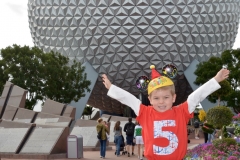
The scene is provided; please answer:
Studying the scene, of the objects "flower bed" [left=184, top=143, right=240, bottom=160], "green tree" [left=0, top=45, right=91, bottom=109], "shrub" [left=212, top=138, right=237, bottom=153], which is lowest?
"flower bed" [left=184, top=143, right=240, bottom=160]

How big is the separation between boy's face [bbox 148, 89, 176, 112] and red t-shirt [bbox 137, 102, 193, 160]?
0.43 ft

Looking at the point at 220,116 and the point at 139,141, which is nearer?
the point at 220,116

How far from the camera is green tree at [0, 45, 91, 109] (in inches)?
1642

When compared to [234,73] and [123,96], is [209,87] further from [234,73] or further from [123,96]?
[234,73]

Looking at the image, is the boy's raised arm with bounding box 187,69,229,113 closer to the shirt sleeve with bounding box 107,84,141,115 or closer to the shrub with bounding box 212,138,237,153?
the shirt sleeve with bounding box 107,84,141,115

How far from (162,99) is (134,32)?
3974 cm

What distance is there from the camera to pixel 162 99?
718 centimetres

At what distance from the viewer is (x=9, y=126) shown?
2162 centimetres

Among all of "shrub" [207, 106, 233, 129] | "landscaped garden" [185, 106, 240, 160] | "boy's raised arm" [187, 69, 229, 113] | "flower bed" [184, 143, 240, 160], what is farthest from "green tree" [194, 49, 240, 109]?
"boy's raised arm" [187, 69, 229, 113]

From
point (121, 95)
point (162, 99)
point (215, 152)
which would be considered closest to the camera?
point (162, 99)

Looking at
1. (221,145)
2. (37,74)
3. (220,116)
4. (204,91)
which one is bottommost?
(221,145)

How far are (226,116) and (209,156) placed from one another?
171 inches

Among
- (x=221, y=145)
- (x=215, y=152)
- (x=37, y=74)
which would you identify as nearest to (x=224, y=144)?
(x=221, y=145)

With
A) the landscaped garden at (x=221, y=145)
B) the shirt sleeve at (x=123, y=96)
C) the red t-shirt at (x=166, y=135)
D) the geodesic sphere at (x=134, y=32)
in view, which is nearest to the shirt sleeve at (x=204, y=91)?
the red t-shirt at (x=166, y=135)
